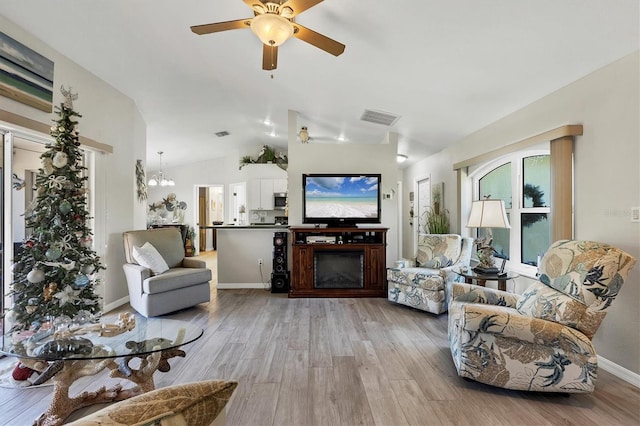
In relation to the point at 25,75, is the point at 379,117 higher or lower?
higher

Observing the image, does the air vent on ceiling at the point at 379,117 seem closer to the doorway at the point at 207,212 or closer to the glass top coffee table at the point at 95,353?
the glass top coffee table at the point at 95,353

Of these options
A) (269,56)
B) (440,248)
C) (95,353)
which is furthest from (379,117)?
(95,353)

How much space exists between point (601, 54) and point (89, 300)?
4445 mm

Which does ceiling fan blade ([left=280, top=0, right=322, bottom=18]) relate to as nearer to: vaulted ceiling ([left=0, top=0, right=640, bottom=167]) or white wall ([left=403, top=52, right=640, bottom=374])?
vaulted ceiling ([left=0, top=0, right=640, bottom=167])

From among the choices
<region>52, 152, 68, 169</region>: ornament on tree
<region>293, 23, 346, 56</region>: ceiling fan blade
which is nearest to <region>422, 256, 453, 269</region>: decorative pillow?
<region>293, 23, 346, 56</region>: ceiling fan blade

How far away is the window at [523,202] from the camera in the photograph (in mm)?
3176

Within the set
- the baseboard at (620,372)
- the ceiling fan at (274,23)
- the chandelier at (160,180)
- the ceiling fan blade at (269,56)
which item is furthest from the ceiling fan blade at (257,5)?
the chandelier at (160,180)

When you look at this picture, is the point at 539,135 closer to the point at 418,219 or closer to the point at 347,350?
the point at 347,350

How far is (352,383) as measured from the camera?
2143 millimetres

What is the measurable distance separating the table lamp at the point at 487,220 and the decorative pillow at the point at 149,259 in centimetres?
353

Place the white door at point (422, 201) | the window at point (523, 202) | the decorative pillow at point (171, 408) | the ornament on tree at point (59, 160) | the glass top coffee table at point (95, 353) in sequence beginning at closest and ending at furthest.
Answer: the decorative pillow at point (171, 408), the glass top coffee table at point (95, 353), the ornament on tree at point (59, 160), the window at point (523, 202), the white door at point (422, 201)

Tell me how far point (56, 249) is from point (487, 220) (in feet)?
12.4

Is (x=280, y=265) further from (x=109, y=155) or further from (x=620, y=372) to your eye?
(x=620, y=372)

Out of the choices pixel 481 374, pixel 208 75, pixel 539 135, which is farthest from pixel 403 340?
pixel 208 75
